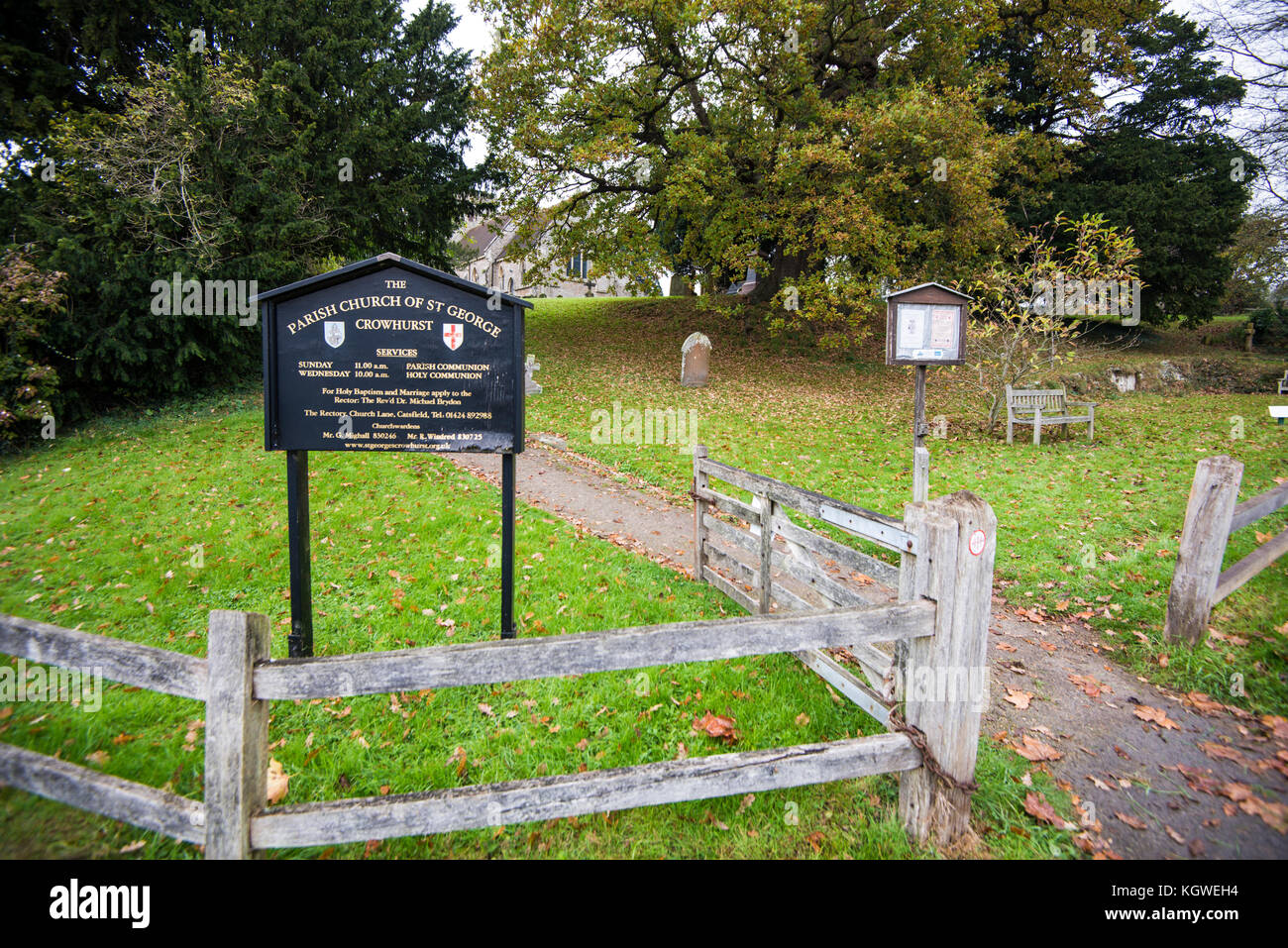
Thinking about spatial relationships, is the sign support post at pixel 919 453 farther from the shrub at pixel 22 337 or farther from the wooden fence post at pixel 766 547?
the shrub at pixel 22 337

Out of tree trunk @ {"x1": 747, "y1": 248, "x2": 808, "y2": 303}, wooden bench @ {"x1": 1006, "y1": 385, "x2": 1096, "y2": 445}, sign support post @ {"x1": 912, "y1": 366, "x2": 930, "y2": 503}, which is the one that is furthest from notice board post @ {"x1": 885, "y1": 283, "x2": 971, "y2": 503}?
tree trunk @ {"x1": 747, "y1": 248, "x2": 808, "y2": 303}

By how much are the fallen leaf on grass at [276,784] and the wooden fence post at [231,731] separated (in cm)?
109

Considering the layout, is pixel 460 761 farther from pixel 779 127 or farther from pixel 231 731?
pixel 779 127

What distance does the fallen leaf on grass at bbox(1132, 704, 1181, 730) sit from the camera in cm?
421

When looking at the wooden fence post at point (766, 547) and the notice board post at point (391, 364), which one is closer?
the notice board post at point (391, 364)

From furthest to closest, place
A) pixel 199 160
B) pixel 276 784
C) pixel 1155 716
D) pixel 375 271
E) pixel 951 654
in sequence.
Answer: pixel 199 160, pixel 375 271, pixel 1155 716, pixel 276 784, pixel 951 654

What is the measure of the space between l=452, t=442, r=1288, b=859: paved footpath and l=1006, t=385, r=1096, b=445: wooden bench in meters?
7.83

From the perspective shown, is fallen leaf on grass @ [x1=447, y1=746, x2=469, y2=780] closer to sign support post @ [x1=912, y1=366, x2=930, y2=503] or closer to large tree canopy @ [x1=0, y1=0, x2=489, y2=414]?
sign support post @ [x1=912, y1=366, x2=930, y2=503]

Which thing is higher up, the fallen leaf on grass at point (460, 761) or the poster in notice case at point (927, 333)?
the poster in notice case at point (927, 333)

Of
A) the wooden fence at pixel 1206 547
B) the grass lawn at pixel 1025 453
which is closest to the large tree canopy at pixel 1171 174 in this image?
the grass lawn at pixel 1025 453

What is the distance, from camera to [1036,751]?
3930 millimetres

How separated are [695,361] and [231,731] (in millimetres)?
16639

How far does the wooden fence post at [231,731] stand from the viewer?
2.37 m

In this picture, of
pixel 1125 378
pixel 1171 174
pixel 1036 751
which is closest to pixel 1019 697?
pixel 1036 751
